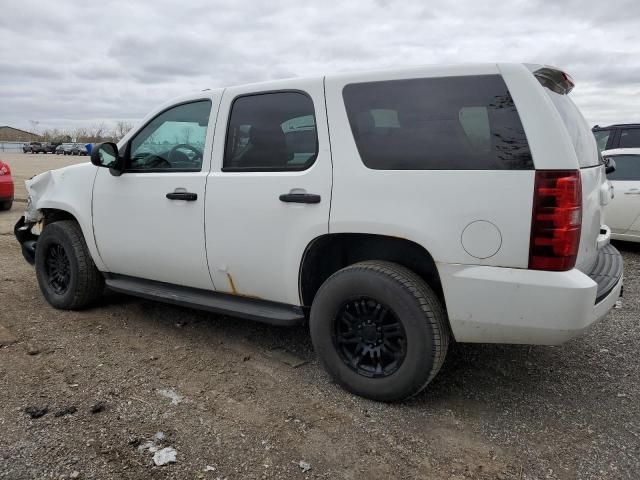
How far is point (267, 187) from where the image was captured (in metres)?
3.25

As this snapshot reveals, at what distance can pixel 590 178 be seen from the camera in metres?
2.79

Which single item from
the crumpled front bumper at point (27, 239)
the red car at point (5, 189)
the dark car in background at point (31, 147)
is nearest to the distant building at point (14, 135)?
the dark car in background at point (31, 147)

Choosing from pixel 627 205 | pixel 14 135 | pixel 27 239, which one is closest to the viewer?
pixel 27 239

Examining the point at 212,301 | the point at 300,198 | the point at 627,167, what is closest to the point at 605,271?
the point at 300,198

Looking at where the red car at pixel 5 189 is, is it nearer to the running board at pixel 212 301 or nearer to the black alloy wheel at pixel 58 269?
the black alloy wheel at pixel 58 269

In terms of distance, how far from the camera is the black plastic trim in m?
2.81

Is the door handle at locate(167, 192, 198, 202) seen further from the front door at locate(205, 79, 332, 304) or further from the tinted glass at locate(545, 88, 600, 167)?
the tinted glass at locate(545, 88, 600, 167)

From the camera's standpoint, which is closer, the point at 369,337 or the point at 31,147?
the point at 369,337

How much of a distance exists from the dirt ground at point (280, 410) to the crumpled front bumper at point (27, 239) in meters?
1.01

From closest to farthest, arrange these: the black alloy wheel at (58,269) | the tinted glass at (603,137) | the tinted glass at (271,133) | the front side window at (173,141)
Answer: the tinted glass at (271,133) → the front side window at (173,141) → the black alloy wheel at (58,269) → the tinted glass at (603,137)

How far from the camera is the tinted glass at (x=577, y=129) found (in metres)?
2.76

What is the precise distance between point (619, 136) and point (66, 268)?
26.6ft

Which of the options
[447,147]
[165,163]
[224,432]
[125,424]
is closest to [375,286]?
[447,147]

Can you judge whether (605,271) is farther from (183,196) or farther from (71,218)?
(71,218)
